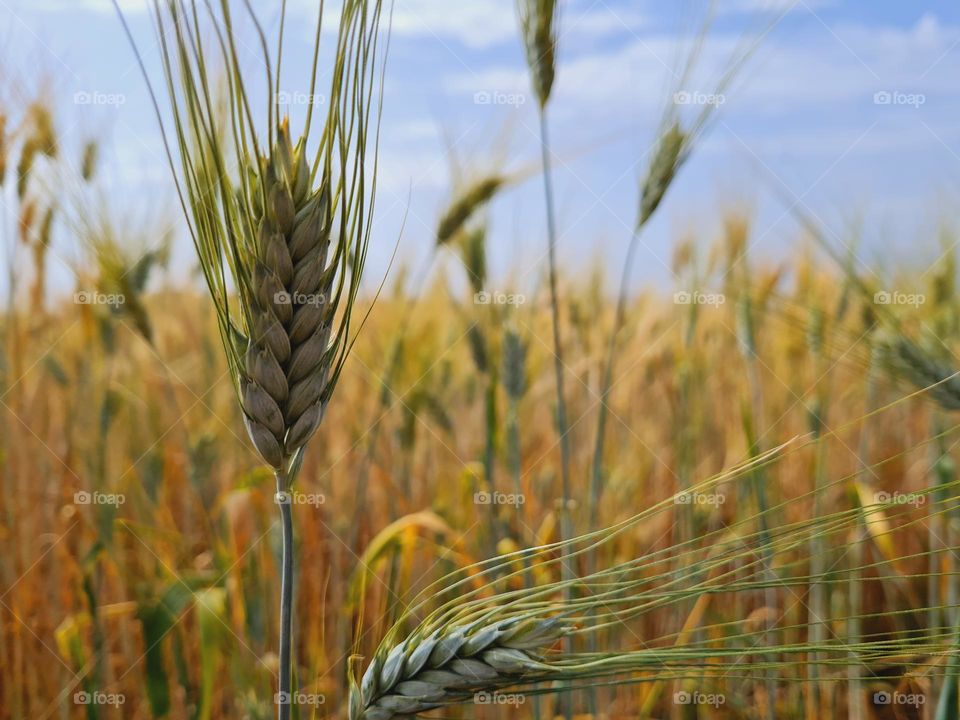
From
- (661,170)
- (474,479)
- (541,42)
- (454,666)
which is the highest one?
(541,42)

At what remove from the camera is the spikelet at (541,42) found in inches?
51.1

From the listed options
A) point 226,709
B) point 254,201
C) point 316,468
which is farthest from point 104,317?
point 254,201

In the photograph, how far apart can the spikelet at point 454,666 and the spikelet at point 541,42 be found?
92 centimetres

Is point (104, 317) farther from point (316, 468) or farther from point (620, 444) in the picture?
point (620, 444)

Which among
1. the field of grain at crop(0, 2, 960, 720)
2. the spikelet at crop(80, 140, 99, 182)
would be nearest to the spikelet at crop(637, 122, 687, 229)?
the field of grain at crop(0, 2, 960, 720)

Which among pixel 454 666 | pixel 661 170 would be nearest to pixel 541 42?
pixel 661 170

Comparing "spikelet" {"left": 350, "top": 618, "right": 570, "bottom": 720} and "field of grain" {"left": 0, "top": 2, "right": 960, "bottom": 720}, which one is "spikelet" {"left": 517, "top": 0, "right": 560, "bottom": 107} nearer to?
"field of grain" {"left": 0, "top": 2, "right": 960, "bottom": 720}

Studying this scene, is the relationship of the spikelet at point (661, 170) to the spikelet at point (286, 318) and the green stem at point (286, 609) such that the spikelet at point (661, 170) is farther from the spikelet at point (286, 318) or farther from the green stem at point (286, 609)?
the green stem at point (286, 609)

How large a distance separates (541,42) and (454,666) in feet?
3.38

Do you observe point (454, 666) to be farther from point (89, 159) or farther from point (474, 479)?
point (89, 159)

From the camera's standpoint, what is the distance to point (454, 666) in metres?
0.62

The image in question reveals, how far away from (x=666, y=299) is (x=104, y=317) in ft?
4.87

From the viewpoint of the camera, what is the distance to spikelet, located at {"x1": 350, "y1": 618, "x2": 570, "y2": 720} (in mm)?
597

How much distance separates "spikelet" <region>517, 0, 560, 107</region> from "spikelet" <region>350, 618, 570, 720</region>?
92cm
